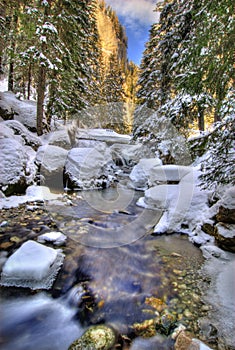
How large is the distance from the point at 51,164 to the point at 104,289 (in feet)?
21.3

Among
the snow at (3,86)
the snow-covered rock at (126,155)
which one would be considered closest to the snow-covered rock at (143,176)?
the snow-covered rock at (126,155)

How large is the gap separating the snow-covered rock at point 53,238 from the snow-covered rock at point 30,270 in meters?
0.86

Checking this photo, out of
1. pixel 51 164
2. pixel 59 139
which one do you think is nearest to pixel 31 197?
pixel 51 164

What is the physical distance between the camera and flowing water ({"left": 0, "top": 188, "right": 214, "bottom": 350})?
7.82 feet

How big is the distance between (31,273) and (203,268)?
3.02 meters

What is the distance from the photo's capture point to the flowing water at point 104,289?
238 cm

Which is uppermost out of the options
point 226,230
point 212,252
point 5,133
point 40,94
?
point 40,94

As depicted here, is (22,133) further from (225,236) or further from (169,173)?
(225,236)

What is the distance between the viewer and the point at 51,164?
332 inches

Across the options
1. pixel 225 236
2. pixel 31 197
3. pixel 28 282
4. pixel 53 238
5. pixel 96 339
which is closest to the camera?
pixel 96 339

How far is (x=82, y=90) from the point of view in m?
16.0

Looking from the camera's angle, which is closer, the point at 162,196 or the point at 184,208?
the point at 184,208

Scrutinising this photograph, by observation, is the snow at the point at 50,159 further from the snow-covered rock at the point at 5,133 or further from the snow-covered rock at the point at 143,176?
the snow-covered rock at the point at 143,176

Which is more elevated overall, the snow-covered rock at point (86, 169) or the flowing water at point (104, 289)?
the snow-covered rock at point (86, 169)
